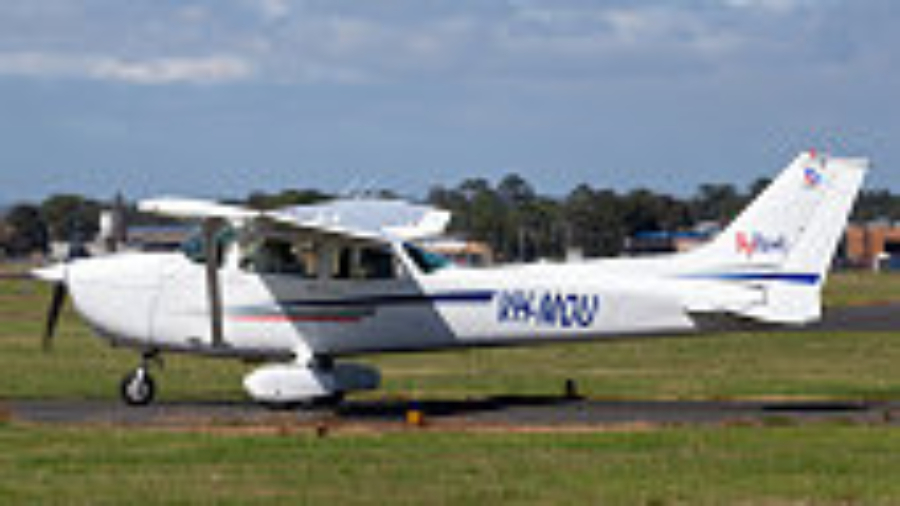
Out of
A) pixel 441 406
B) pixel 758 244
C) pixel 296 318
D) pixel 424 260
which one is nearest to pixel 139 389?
pixel 296 318

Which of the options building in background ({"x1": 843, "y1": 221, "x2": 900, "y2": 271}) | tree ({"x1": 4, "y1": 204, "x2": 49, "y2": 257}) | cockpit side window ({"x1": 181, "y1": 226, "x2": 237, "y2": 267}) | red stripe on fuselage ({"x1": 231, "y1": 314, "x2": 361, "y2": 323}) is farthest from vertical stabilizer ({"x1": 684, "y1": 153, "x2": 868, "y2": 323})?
building in background ({"x1": 843, "y1": 221, "x2": 900, "y2": 271})

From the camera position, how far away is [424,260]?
62.4ft

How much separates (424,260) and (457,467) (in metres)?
6.14

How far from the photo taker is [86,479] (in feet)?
40.8

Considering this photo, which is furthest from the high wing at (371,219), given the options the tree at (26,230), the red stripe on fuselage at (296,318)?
the tree at (26,230)

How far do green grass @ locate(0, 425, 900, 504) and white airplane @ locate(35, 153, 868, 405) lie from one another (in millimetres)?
2723

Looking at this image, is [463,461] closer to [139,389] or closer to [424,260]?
[424,260]

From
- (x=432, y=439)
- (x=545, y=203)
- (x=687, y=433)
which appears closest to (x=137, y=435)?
(x=432, y=439)

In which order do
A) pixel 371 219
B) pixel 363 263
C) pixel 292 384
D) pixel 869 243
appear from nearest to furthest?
pixel 292 384 < pixel 363 263 < pixel 371 219 < pixel 869 243

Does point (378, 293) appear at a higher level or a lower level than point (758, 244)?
lower

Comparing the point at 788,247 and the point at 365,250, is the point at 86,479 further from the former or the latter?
the point at 788,247

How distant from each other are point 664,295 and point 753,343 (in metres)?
16.0

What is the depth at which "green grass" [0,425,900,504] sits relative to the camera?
1168 centimetres

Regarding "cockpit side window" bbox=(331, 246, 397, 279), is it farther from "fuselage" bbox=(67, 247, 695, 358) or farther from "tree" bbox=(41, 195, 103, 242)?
"tree" bbox=(41, 195, 103, 242)
